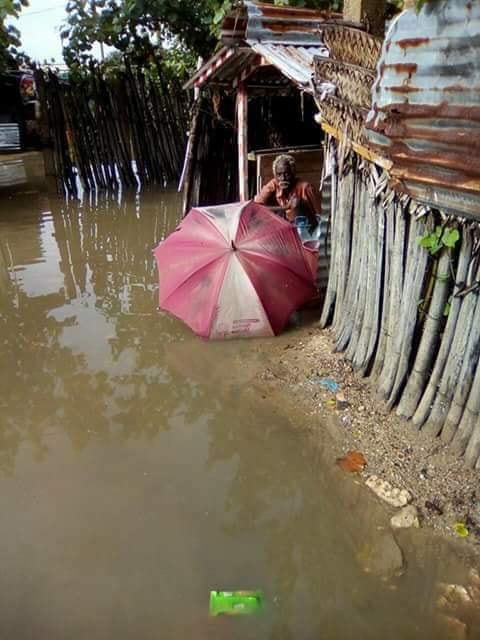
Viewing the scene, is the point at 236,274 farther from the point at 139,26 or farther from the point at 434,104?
the point at 139,26

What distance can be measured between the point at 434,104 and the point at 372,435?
6.28ft

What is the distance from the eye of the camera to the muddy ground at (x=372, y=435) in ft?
8.95

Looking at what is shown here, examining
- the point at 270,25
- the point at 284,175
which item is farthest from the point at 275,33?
the point at 284,175

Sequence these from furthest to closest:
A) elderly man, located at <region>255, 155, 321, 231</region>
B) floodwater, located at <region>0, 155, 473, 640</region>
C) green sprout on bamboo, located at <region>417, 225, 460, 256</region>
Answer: elderly man, located at <region>255, 155, 321, 231</region> → green sprout on bamboo, located at <region>417, 225, 460, 256</region> → floodwater, located at <region>0, 155, 473, 640</region>

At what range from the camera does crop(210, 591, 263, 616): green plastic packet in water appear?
2.30 m

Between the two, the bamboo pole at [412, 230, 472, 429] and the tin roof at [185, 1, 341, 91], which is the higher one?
the tin roof at [185, 1, 341, 91]

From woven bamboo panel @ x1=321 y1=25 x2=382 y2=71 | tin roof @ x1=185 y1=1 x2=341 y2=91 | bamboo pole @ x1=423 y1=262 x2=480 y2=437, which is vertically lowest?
bamboo pole @ x1=423 y1=262 x2=480 y2=437

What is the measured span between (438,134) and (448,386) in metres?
1.33

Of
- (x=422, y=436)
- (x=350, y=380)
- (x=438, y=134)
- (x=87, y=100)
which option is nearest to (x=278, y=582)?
(x=422, y=436)

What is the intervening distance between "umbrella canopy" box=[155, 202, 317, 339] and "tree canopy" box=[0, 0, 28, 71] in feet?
16.6

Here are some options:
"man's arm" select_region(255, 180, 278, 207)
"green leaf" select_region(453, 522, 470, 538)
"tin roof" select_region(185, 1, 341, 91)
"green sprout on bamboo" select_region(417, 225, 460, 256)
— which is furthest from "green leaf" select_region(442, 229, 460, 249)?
"man's arm" select_region(255, 180, 278, 207)

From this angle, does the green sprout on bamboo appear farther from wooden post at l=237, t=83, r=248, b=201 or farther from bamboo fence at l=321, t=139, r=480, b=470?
wooden post at l=237, t=83, r=248, b=201

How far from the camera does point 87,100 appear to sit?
396 inches

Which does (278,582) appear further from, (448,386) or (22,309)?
(22,309)
